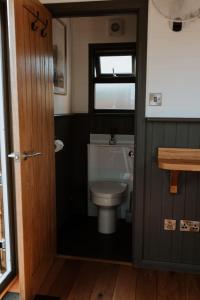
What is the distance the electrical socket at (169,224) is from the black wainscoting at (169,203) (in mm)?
27

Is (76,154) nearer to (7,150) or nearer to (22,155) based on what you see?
(7,150)

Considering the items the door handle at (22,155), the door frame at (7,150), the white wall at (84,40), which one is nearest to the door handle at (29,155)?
the door handle at (22,155)

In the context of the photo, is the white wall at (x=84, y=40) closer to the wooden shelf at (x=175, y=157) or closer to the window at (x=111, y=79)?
the window at (x=111, y=79)

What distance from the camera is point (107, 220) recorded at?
308 centimetres

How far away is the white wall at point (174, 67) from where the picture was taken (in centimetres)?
216

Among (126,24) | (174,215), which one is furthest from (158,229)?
(126,24)

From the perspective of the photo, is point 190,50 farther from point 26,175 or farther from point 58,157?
point 58,157

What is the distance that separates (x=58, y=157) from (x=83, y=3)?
1.51 metres

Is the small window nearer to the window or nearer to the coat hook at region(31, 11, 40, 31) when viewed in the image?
the window

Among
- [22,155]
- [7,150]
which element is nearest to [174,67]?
[22,155]

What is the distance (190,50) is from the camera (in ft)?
7.09

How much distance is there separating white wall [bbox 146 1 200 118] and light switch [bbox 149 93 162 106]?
0.03 metres

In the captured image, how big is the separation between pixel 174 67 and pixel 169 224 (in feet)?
4.01

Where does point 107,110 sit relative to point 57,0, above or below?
below
